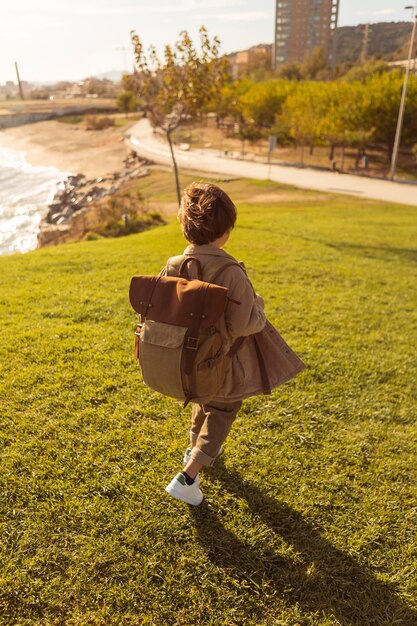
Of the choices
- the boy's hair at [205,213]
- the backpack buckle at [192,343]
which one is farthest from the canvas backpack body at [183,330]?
the boy's hair at [205,213]

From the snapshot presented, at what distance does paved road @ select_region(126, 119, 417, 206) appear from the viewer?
85.8ft

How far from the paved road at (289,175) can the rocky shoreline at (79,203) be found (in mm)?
3228

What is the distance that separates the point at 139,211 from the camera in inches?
850

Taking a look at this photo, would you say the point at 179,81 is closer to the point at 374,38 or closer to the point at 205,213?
the point at 205,213

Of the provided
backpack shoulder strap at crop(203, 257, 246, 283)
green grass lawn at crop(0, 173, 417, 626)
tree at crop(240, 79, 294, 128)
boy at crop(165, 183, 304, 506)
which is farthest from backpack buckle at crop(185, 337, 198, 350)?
tree at crop(240, 79, 294, 128)

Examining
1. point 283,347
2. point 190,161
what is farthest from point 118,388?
point 190,161

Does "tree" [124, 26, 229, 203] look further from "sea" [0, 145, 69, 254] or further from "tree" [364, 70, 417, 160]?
"tree" [364, 70, 417, 160]

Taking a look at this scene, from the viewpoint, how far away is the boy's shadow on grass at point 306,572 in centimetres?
253

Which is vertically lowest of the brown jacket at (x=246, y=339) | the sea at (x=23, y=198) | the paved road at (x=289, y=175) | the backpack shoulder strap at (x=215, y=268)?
the sea at (x=23, y=198)

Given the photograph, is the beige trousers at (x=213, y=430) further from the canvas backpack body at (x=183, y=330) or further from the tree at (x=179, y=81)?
the tree at (x=179, y=81)

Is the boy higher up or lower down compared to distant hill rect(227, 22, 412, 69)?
lower down

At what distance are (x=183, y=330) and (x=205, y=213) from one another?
0.65 metres

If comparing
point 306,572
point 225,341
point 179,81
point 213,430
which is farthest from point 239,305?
point 179,81

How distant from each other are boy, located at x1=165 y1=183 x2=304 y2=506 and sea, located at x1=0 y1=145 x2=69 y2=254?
67.8ft
